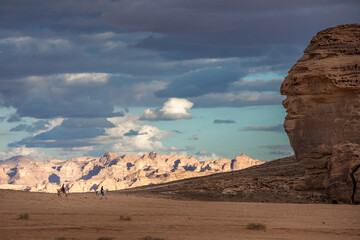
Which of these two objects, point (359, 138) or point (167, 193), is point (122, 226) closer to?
point (167, 193)

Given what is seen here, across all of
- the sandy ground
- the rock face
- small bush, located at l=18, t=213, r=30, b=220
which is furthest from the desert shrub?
the rock face

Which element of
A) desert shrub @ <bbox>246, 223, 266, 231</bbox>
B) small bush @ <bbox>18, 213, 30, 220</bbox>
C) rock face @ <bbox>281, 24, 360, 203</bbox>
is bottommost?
desert shrub @ <bbox>246, 223, 266, 231</bbox>

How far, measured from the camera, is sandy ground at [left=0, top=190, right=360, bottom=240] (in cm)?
2223

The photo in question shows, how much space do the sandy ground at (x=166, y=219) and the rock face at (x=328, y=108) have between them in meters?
4.42

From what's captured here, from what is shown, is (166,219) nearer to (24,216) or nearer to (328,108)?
(24,216)

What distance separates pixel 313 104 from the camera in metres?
38.4

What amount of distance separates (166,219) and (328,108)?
56.5ft

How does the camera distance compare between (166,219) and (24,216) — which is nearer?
(24,216)

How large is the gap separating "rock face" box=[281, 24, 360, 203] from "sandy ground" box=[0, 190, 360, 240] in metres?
4.42

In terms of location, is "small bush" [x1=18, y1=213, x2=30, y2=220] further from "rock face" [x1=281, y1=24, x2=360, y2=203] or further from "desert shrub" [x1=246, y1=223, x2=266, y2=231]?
"rock face" [x1=281, y1=24, x2=360, y2=203]

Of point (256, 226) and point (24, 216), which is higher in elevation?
point (24, 216)

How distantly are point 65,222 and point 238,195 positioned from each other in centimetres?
1776

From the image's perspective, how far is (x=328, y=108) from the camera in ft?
125


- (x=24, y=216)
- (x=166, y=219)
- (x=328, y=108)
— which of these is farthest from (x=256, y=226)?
(x=328, y=108)
